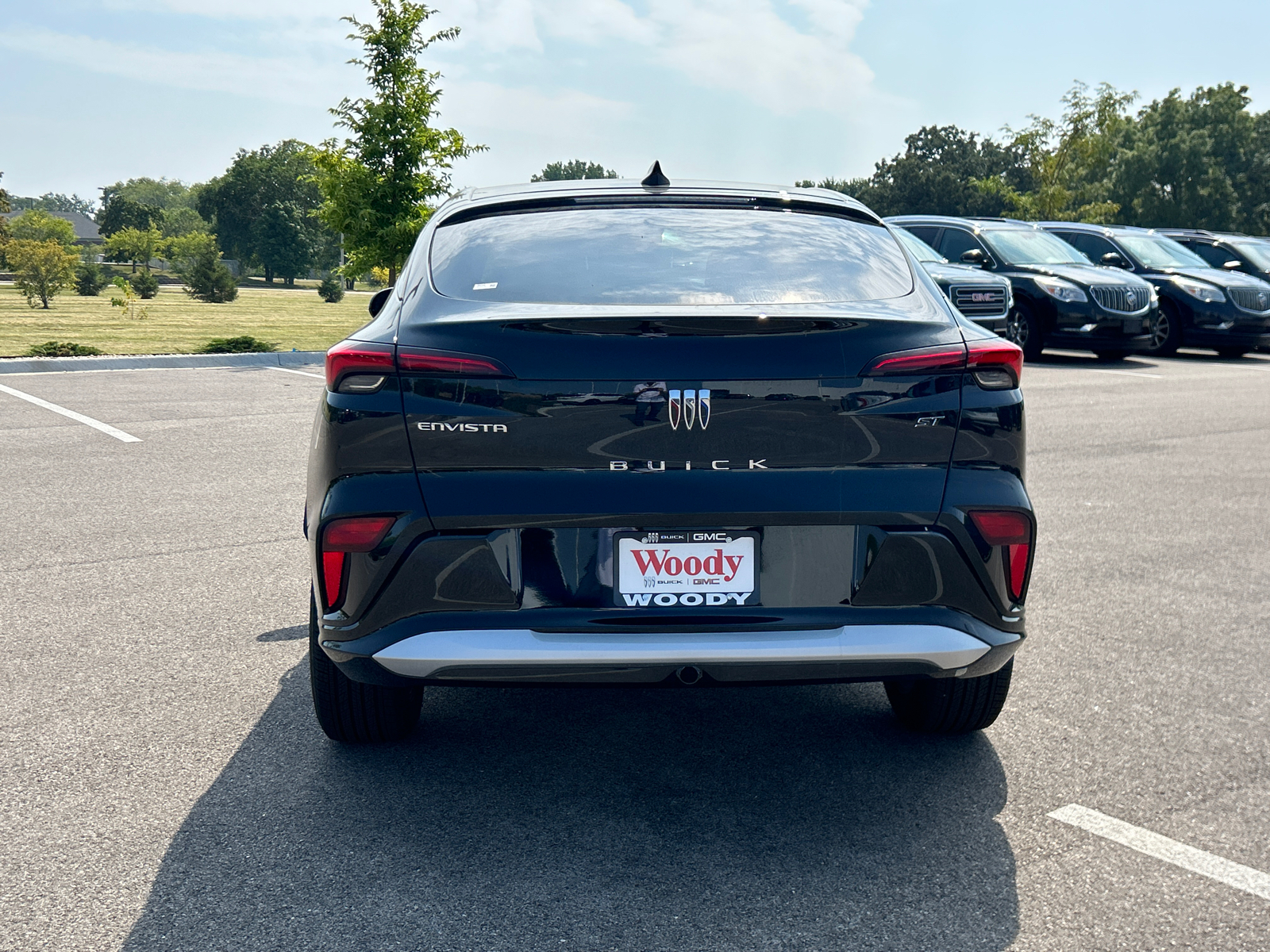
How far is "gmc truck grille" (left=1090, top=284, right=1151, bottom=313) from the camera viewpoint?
17.6 metres

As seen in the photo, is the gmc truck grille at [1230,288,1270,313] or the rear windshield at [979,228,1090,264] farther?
the gmc truck grille at [1230,288,1270,313]

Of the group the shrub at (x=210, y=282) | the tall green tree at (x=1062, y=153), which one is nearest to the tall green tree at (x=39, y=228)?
the shrub at (x=210, y=282)

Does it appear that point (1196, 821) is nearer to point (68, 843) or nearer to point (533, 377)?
point (533, 377)

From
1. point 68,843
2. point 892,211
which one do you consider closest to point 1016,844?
point 68,843

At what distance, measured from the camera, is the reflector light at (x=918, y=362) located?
3.10 m

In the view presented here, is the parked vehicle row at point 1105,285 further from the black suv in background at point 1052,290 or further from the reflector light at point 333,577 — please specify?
the reflector light at point 333,577

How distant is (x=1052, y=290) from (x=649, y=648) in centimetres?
1605

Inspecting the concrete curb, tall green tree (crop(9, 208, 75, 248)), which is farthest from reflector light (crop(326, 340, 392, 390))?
tall green tree (crop(9, 208, 75, 248))

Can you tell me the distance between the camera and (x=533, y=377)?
3020mm

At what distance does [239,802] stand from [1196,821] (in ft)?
8.62

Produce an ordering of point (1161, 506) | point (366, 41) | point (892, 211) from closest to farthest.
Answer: point (1161, 506), point (366, 41), point (892, 211)

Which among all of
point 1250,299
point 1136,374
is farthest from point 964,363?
point 1250,299

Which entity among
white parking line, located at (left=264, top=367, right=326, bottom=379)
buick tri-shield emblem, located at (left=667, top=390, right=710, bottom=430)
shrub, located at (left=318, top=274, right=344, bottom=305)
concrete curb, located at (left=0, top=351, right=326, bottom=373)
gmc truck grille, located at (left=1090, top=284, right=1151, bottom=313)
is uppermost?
buick tri-shield emblem, located at (left=667, top=390, right=710, bottom=430)

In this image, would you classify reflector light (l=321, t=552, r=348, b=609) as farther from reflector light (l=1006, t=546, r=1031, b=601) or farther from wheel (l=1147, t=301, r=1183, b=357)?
wheel (l=1147, t=301, r=1183, b=357)
